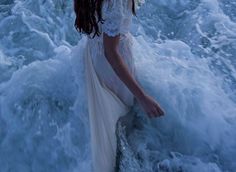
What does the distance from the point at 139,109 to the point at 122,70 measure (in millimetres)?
688

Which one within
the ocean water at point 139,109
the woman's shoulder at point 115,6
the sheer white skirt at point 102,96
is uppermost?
the woman's shoulder at point 115,6

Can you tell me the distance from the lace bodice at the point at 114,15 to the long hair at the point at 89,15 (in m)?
0.03

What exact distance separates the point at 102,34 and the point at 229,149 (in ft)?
4.25

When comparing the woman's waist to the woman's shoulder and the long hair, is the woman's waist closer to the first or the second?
the long hair

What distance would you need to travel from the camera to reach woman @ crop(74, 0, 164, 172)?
6.71 feet

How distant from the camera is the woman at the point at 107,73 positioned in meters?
2.04

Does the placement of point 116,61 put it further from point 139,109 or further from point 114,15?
point 139,109

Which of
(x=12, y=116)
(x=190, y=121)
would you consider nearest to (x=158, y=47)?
(x=190, y=121)

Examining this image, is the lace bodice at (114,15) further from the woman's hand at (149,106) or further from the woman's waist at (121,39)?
the woman's hand at (149,106)

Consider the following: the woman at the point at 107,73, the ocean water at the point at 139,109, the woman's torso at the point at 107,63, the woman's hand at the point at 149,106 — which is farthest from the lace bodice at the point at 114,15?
the ocean water at the point at 139,109

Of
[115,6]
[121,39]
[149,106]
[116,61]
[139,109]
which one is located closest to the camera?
[115,6]

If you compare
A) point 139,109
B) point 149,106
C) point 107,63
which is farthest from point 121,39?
point 139,109

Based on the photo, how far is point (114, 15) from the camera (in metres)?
2.04

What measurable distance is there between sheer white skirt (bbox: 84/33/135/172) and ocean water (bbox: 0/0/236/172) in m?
0.21
